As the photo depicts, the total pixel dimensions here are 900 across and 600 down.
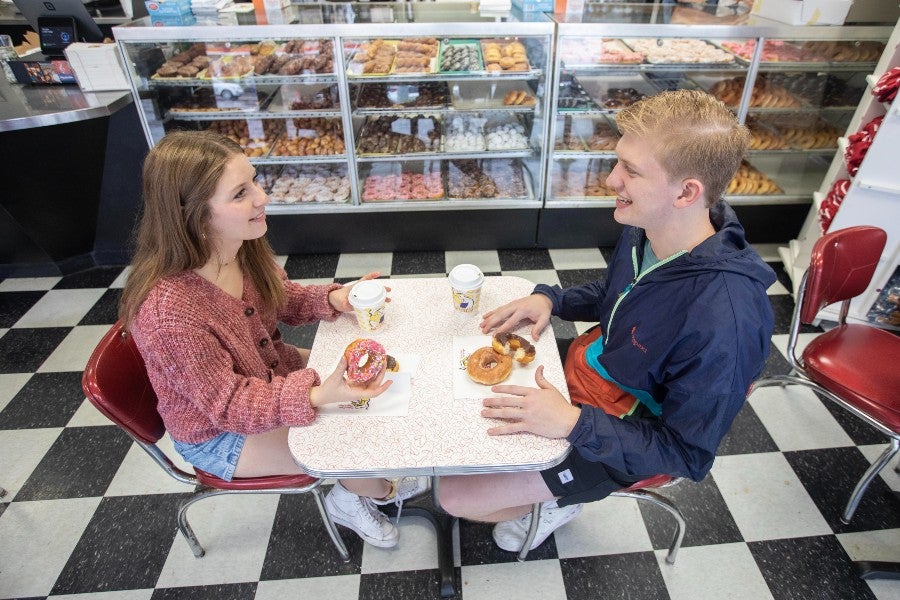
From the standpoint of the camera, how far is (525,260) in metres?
3.72

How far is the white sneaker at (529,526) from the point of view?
6.23 ft

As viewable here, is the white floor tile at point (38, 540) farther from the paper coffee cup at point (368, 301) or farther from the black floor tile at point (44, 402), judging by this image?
the paper coffee cup at point (368, 301)

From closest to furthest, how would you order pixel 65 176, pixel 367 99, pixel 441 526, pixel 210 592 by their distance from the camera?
pixel 210 592
pixel 441 526
pixel 65 176
pixel 367 99

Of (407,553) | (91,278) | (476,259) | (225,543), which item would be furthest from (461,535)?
(91,278)

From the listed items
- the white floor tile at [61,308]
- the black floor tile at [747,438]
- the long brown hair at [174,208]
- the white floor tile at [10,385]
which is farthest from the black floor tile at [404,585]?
the white floor tile at [61,308]

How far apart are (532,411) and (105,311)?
10.4 feet

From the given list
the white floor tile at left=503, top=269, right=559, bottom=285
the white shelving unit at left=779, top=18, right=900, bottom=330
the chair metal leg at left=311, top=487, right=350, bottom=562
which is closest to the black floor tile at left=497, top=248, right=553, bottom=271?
the white floor tile at left=503, top=269, right=559, bottom=285

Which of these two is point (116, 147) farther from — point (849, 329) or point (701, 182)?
point (849, 329)

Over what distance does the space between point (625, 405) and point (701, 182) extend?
2.33ft

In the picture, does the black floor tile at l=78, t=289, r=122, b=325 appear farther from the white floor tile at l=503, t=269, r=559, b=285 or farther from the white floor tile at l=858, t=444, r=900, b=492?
the white floor tile at l=858, t=444, r=900, b=492

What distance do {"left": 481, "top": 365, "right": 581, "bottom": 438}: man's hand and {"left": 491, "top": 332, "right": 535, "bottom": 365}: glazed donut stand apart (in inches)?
5.7

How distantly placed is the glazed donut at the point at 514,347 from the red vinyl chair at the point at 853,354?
1063mm

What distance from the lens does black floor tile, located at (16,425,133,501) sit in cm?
231

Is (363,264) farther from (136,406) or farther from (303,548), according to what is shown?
(136,406)
